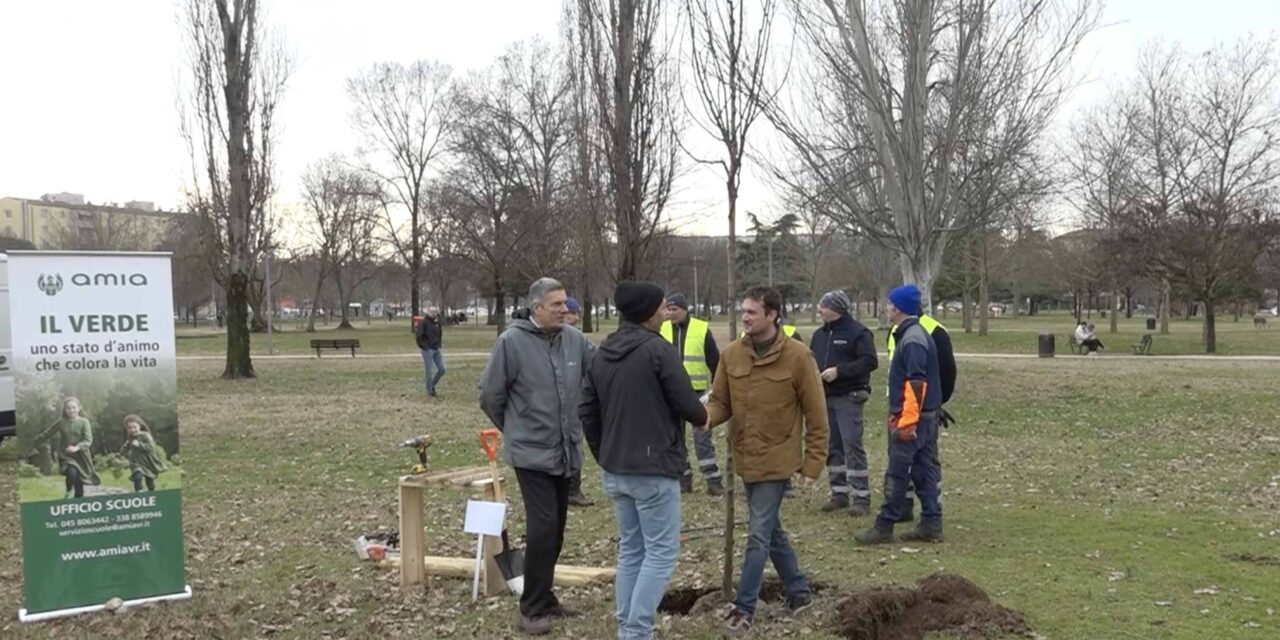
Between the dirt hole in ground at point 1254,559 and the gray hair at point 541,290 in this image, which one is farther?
the dirt hole in ground at point 1254,559

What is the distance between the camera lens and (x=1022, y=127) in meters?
13.6

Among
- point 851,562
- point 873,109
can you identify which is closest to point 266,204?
point 873,109

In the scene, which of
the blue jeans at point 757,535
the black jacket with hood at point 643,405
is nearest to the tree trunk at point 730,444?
the blue jeans at point 757,535

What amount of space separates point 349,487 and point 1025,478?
21.9 feet

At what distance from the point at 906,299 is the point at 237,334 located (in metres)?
19.6

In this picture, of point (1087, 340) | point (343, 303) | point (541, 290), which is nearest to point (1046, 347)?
point (1087, 340)

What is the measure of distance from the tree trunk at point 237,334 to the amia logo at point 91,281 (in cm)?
1745

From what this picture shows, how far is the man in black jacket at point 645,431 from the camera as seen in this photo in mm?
4312

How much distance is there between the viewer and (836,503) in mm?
7652

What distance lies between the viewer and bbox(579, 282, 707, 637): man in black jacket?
4.31 metres

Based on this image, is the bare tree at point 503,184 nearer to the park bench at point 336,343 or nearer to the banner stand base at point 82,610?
the park bench at point 336,343

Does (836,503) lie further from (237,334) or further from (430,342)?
(237,334)

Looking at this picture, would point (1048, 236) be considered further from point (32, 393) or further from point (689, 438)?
point (32, 393)

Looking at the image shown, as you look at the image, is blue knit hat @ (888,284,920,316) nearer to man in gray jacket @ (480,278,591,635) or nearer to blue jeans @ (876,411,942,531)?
blue jeans @ (876,411,942,531)
